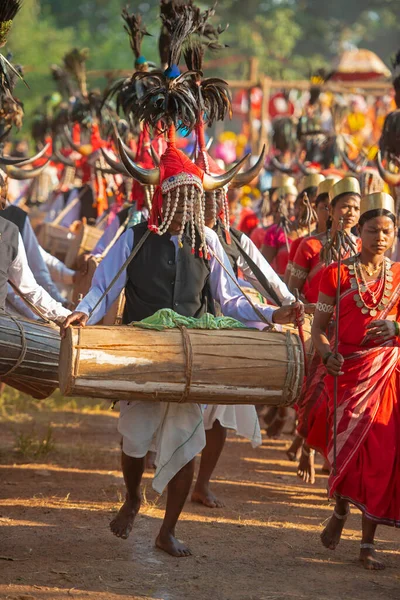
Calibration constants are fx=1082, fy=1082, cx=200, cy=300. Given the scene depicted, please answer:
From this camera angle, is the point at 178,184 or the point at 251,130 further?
the point at 251,130

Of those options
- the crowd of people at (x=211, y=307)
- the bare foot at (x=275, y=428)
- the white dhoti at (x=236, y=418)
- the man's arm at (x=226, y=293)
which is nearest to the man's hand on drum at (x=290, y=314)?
the crowd of people at (x=211, y=307)

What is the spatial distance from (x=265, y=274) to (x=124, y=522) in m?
1.65

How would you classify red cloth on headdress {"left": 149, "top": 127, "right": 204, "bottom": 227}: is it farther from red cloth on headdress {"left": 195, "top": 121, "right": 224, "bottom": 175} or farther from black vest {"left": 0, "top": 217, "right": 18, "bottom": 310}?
red cloth on headdress {"left": 195, "top": 121, "right": 224, "bottom": 175}

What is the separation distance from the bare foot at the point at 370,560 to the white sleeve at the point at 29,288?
6.74 feet

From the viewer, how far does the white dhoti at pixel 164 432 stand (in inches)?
222

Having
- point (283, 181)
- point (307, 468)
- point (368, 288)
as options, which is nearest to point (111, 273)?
point (368, 288)

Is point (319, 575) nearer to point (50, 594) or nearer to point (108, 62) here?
point (50, 594)

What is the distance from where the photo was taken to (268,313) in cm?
573

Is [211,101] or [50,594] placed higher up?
[211,101]

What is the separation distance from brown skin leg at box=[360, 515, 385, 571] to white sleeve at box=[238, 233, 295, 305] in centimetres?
129

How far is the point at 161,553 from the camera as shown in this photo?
5.75 metres

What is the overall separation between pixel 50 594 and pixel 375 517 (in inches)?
67.5

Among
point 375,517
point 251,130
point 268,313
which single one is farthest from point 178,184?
point 251,130

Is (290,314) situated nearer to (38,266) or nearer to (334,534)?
(334,534)
